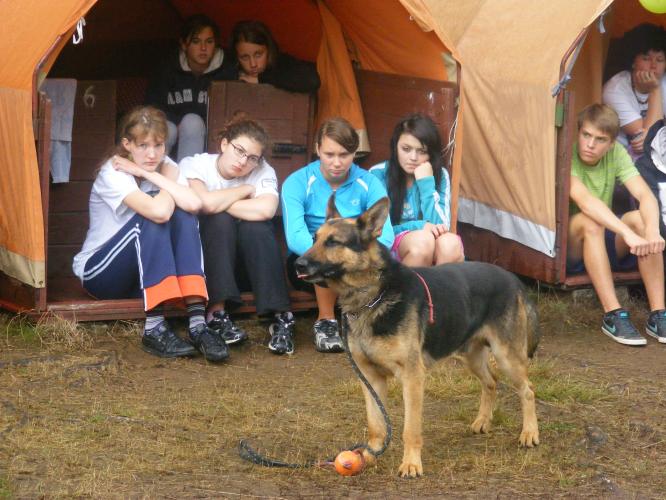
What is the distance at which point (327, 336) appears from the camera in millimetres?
6957

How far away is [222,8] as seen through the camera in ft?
31.5

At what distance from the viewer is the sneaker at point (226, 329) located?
6.83m

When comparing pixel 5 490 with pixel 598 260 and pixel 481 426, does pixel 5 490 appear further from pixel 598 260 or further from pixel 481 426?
pixel 598 260

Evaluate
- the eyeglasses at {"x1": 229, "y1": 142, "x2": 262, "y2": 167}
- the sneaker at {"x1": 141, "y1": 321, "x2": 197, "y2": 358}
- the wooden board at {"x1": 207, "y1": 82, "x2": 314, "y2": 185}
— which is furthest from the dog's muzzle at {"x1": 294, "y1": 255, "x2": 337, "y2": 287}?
the wooden board at {"x1": 207, "y1": 82, "x2": 314, "y2": 185}

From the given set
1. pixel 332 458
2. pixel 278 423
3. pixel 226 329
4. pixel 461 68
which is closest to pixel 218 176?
pixel 226 329

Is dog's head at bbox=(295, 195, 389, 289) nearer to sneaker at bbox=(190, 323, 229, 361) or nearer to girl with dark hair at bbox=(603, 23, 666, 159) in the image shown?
sneaker at bbox=(190, 323, 229, 361)

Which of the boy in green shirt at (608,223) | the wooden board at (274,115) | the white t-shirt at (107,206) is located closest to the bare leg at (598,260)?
the boy in green shirt at (608,223)

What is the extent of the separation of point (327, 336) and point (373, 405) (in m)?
1.97

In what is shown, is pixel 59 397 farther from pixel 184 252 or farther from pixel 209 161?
pixel 209 161

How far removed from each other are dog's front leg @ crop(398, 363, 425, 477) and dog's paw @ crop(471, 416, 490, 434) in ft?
2.46

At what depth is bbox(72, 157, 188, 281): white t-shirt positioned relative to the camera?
6.64 m

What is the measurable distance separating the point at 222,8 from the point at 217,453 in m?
5.45

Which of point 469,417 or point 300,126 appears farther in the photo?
point 300,126

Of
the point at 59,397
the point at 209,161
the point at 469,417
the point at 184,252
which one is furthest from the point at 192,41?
the point at 469,417
